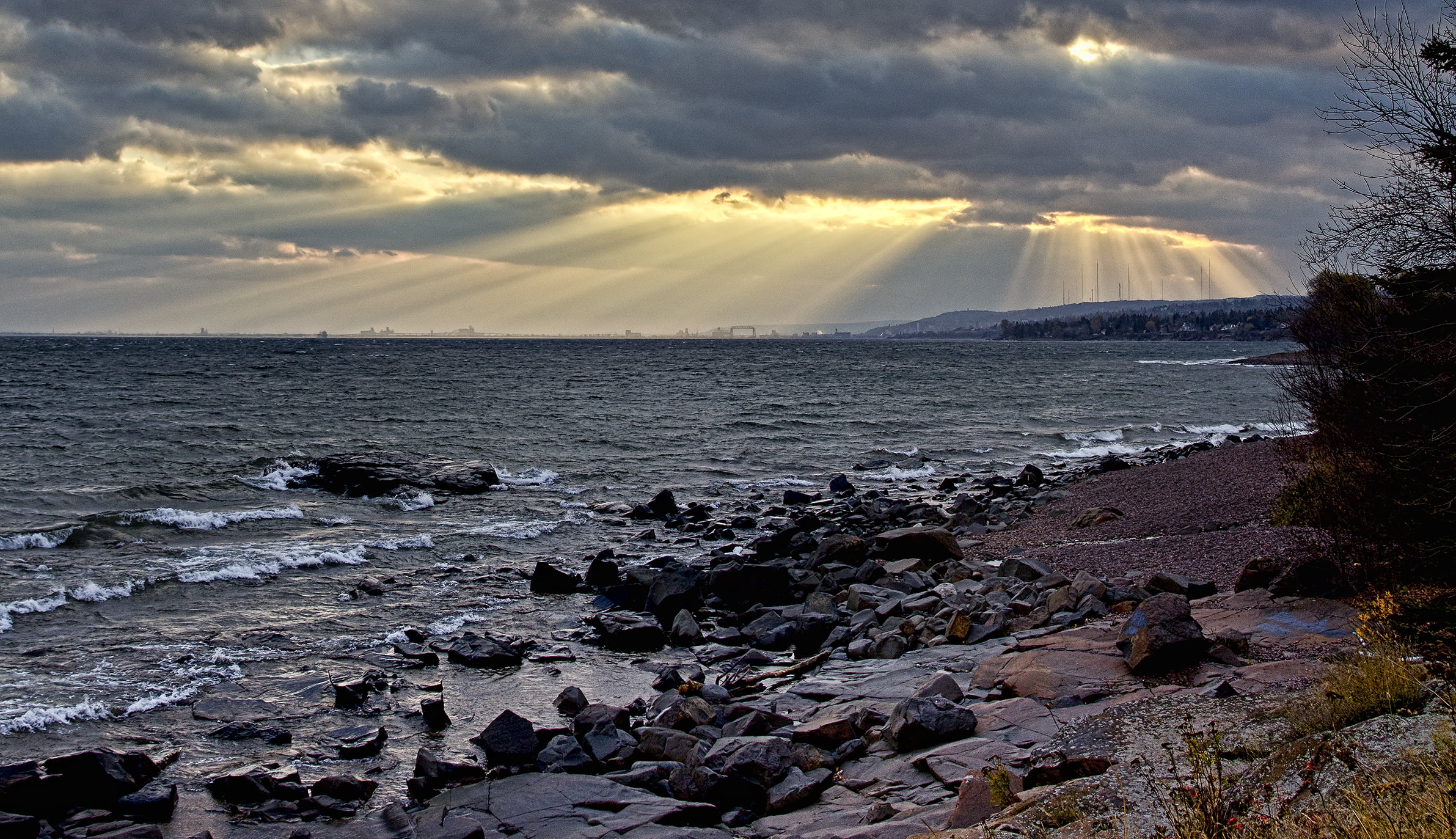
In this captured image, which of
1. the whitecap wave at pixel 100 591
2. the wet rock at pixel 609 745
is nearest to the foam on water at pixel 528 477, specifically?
the whitecap wave at pixel 100 591

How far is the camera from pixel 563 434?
4631 cm

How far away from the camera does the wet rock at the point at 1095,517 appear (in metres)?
22.9

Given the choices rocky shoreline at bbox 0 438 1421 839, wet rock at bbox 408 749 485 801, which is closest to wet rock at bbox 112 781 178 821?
rocky shoreline at bbox 0 438 1421 839

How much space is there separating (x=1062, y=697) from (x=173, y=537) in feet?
70.8

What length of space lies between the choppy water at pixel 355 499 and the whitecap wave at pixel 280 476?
16 cm

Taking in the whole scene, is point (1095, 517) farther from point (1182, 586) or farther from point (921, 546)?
point (1182, 586)

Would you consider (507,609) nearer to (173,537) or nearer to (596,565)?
(596,565)

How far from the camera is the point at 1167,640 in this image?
33.0ft

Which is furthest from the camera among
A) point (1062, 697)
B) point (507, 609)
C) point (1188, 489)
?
point (1188, 489)

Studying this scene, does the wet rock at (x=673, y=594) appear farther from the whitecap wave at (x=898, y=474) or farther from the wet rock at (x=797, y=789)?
the whitecap wave at (x=898, y=474)

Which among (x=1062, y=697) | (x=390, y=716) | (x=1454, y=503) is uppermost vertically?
(x=1454, y=503)

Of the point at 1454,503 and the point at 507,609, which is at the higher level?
the point at 1454,503

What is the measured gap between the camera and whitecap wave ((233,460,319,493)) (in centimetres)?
3102

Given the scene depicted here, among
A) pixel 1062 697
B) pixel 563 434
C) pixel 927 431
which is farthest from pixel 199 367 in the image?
pixel 1062 697
